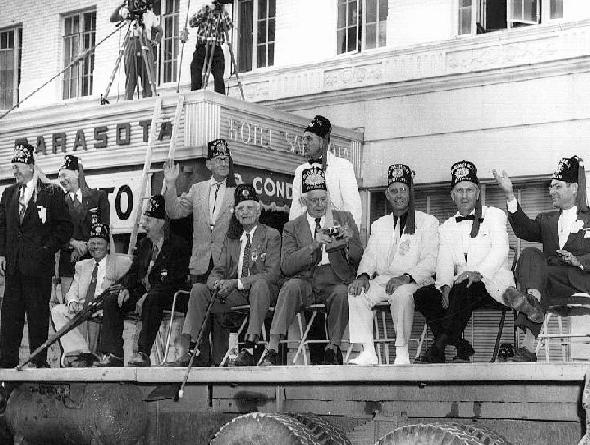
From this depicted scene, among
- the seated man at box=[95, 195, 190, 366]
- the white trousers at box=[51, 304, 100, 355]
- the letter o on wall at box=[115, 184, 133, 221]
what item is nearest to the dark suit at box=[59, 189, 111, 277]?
the letter o on wall at box=[115, 184, 133, 221]

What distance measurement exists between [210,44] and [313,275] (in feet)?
22.1

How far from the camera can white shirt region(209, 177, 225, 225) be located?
9.99 m

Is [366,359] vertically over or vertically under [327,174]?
under

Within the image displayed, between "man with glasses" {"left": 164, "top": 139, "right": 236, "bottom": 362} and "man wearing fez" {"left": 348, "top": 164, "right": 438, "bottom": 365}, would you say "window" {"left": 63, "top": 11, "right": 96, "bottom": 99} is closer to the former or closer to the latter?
"man with glasses" {"left": 164, "top": 139, "right": 236, "bottom": 362}

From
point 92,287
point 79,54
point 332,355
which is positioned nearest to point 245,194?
point 332,355

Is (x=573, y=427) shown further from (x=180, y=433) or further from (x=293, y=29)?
(x=293, y=29)

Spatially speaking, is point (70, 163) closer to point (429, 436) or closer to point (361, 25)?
point (361, 25)

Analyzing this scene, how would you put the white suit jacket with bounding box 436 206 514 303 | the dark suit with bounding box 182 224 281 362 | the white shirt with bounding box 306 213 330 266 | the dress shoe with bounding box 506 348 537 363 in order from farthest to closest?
the white shirt with bounding box 306 213 330 266 < the dark suit with bounding box 182 224 281 362 < the white suit jacket with bounding box 436 206 514 303 < the dress shoe with bounding box 506 348 537 363

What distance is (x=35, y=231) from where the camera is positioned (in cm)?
1044

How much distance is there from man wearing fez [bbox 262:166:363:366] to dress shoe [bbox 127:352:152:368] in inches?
54.3

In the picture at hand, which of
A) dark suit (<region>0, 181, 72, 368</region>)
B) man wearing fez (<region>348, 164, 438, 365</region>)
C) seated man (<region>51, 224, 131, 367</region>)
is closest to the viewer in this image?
man wearing fez (<region>348, 164, 438, 365</region>)

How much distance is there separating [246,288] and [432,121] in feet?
21.1

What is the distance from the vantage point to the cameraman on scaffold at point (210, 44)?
14.8 m

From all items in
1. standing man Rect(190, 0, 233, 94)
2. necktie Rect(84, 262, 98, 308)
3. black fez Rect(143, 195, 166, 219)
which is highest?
standing man Rect(190, 0, 233, 94)
